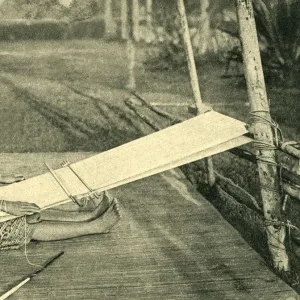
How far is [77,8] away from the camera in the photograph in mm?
3174

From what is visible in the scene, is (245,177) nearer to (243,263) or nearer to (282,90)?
(282,90)

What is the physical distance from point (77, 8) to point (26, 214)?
1676 mm

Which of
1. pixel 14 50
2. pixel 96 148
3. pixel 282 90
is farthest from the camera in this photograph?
pixel 96 148

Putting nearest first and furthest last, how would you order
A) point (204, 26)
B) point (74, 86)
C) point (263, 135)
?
point (263, 135) → point (204, 26) → point (74, 86)

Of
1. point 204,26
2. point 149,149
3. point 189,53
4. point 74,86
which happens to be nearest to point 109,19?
point 74,86

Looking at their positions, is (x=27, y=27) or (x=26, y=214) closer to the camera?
(x=26, y=214)

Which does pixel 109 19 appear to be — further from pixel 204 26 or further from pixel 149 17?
pixel 204 26

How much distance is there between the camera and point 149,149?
2027mm

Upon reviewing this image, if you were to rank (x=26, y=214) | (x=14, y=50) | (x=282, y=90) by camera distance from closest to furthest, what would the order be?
(x=26, y=214)
(x=282, y=90)
(x=14, y=50)

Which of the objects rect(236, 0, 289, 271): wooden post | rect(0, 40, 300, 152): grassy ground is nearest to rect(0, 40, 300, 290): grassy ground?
rect(0, 40, 300, 152): grassy ground

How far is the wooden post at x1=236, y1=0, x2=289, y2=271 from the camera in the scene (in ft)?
6.07

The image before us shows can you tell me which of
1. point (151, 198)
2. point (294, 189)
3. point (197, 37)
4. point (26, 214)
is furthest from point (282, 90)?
point (26, 214)

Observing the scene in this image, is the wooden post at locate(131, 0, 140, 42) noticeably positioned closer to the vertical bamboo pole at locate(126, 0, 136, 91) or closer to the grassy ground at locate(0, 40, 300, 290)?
the vertical bamboo pole at locate(126, 0, 136, 91)

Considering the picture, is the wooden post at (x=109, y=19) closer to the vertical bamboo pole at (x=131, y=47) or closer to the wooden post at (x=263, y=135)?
the vertical bamboo pole at (x=131, y=47)
